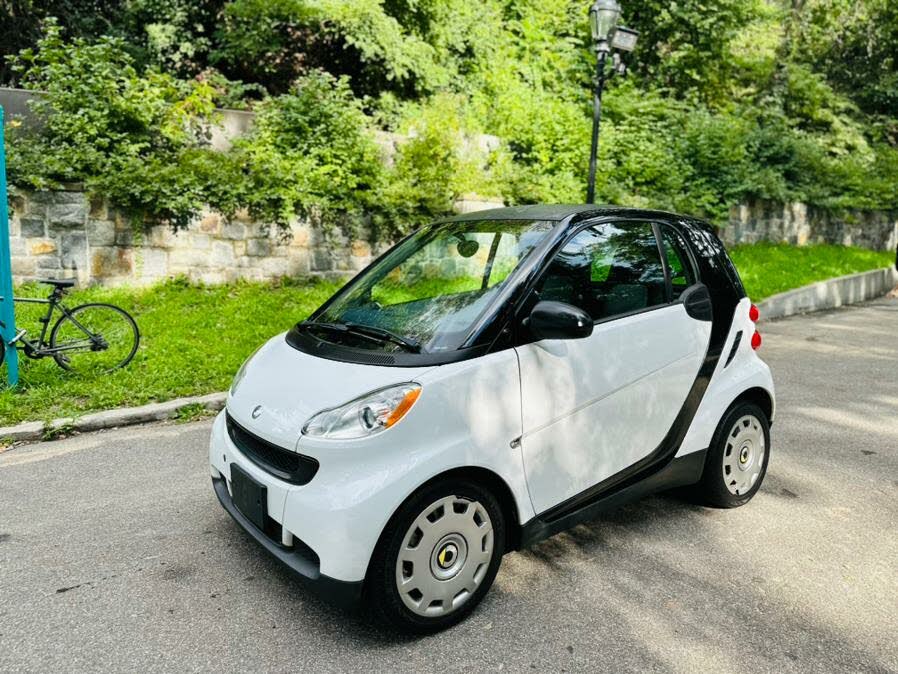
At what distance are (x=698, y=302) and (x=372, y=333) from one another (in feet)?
5.52

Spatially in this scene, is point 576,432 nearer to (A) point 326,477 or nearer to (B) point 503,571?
(B) point 503,571

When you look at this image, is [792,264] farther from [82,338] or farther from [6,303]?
[6,303]

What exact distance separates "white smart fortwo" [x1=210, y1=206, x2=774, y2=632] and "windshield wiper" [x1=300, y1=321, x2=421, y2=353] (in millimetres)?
12

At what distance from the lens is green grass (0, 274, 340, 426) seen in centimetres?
536

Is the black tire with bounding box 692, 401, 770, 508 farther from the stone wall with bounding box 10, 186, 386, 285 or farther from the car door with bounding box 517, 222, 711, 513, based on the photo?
the stone wall with bounding box 10, 186, 386, 285

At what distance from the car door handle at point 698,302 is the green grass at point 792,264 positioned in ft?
26.6

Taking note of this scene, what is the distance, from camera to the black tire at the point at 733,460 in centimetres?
355

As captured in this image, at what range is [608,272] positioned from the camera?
10.4 feet

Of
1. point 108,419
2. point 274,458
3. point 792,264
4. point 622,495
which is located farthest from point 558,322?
point 792,264

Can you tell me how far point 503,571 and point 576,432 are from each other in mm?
730

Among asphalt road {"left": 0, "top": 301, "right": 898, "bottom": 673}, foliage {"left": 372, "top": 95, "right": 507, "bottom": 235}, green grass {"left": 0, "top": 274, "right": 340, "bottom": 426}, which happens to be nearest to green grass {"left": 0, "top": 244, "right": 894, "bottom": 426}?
green grass {"left": 0, "top": 274, "right": 340, "bottom": 426}

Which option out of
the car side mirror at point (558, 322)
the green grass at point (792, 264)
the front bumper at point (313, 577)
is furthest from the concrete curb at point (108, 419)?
the green grass at point (792, 264)

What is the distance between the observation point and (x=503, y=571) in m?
3.04

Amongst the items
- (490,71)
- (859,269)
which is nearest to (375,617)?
(490,71)
